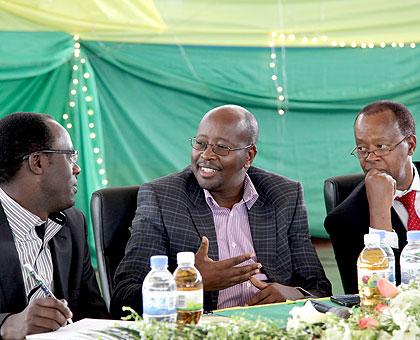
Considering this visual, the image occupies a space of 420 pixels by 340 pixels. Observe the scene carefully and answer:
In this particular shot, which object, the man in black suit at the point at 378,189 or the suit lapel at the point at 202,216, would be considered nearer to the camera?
the suit lapel at the point at 202,216

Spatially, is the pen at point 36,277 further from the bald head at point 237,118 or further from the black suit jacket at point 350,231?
the black suit jacket at point 350,231

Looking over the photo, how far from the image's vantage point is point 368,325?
6.63ft

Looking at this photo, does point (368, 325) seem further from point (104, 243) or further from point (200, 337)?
point (104, 243)

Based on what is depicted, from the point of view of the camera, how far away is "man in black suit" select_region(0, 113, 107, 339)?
3.18 meters

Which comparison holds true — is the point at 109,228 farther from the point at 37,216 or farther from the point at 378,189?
the point at 378,189

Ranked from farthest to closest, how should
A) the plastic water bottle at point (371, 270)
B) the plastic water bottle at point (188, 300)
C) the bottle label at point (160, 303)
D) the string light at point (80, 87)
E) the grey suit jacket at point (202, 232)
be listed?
the string light at point (80, 87)
the grey suit jacket at point (202, 232)
the plastic water bottle at point (371, 270)
the plastic water bottle at point (188, 300)
the bottle label at point (160, 303)

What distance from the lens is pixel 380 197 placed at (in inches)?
154

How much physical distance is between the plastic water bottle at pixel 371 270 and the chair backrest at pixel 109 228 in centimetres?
118

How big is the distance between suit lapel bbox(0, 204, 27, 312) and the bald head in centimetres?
115

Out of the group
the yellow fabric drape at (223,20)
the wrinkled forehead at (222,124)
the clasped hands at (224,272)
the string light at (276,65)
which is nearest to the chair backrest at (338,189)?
the wrinkled forehead at (222,124)

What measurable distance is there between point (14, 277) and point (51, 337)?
695mm

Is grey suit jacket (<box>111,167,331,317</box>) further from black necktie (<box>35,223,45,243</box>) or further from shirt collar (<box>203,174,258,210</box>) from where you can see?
black necktie (<box>35,223,45,243</box>)

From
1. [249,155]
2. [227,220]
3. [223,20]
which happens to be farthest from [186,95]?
[227,220]

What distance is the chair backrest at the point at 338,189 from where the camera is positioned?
13.6 ft
